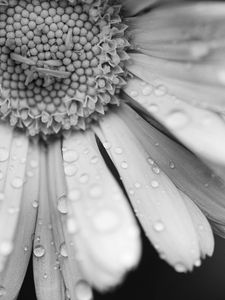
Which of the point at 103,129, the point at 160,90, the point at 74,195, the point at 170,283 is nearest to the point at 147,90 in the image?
the point at 160,90

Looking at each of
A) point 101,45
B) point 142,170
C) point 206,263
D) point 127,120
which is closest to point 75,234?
point 142,170

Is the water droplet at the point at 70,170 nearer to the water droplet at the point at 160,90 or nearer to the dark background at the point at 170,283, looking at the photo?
the water droplet at the point at 160,90

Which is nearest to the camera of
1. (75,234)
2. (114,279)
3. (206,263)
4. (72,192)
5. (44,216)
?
(114,279)

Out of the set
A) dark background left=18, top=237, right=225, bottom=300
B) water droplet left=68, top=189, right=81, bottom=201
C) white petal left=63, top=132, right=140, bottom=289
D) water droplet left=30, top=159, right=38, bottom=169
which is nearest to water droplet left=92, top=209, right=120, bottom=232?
white petal left=63, top=132, right=140, bottom=289

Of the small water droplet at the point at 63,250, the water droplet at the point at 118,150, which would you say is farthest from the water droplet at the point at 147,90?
the small water droplet at the point at 63,250

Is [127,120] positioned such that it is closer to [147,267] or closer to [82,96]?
[82,96]

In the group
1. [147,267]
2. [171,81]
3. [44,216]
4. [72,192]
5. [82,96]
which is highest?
[171,81]
